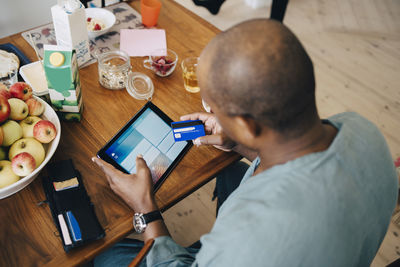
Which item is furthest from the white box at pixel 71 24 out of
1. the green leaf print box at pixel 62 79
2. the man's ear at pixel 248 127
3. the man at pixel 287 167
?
the man's ear at pixel 248 127

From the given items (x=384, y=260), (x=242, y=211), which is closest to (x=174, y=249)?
(x=242, y=211)

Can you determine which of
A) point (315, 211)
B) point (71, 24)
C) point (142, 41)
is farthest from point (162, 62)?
point (315, 211)

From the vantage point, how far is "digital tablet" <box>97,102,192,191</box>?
0.94 m

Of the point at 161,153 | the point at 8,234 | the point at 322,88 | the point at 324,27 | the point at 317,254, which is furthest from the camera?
the point at 324,27

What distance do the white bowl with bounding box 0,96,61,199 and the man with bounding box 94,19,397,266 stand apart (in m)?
0.46

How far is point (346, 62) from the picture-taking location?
2766 mm

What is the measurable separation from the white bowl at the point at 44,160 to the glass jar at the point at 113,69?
25cm

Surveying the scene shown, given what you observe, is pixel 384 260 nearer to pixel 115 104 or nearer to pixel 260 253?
pixel 260 253

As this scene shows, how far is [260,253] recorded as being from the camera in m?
0.62

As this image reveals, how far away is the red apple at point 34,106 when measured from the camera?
0.92 m

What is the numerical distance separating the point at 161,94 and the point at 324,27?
8.35 feet

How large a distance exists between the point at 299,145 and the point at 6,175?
28.4 inches

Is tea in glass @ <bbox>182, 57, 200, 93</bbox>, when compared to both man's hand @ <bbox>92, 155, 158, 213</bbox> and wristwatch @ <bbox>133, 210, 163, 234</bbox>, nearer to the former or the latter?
man's hand @ <bbox>92, 155, 158, 213</bbox>

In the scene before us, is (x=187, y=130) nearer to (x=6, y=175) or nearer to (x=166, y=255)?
(x=166, y=255)
